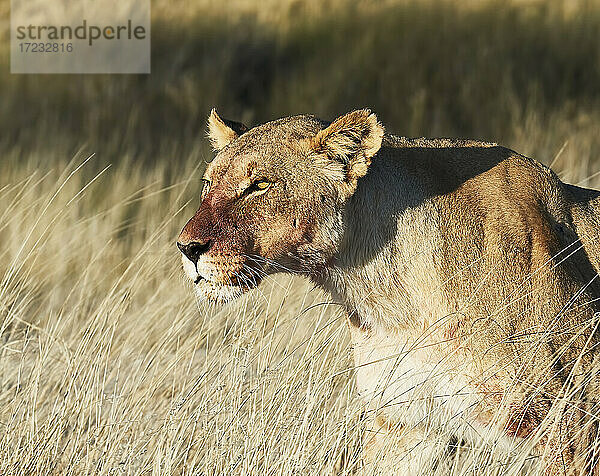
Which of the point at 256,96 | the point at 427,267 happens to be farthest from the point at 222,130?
the point at 256,96

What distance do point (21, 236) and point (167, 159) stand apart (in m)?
2.82

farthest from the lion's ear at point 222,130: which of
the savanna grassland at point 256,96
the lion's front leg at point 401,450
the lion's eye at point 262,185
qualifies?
the savanna grassland at point 256,96

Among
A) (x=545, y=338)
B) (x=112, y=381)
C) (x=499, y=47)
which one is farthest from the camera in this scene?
(x=499, y=47)

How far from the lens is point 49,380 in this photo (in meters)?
4.80

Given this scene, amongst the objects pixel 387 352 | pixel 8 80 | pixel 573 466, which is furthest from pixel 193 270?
pixel 8 80

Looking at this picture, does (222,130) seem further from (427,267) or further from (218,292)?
(427,267)

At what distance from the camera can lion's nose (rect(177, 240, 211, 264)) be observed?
3.49 m

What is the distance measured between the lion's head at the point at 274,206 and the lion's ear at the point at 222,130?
318 millimetres

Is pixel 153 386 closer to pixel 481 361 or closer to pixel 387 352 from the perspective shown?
pixel 387 352

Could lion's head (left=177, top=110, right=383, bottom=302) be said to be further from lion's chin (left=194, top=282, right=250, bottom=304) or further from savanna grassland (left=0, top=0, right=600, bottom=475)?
savanna grassland (left=0, top=0, right=600, bottom=475)

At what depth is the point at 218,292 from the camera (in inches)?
141

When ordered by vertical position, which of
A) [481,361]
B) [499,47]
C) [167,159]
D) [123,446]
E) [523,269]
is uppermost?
[523,269]

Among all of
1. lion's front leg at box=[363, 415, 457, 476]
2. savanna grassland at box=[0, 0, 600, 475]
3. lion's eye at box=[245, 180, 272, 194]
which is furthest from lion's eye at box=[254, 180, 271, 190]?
savanna grassland at box=[0, 0, 600, 475]

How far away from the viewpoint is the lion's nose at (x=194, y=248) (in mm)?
3486
